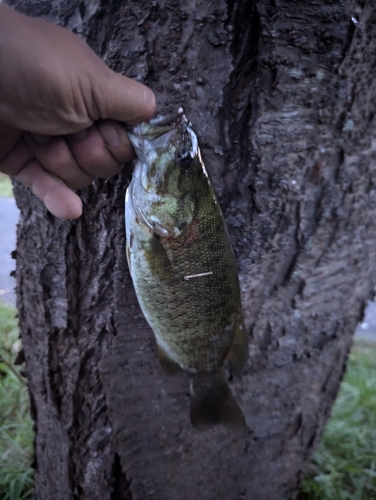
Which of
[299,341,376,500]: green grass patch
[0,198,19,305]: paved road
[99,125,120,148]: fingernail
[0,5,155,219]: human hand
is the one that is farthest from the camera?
[0,198,19,305]: paved road

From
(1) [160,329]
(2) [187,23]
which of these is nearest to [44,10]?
(2) [187,23]

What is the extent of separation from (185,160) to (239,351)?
74 cm

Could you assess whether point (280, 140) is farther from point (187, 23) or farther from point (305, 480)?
point (305, 480)

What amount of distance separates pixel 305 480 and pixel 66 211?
2.30 m

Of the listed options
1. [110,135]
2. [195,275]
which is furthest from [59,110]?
[195,275]

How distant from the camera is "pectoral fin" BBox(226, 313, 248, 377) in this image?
1.54m

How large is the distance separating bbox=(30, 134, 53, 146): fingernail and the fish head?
0.35 m

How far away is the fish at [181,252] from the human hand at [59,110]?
0.34 feet

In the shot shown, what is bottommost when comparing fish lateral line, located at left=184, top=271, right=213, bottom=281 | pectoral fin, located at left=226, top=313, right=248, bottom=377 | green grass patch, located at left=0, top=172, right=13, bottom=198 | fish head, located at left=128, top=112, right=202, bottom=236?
pectoral fin, located at left=226, top=313, right=248, bottom=377

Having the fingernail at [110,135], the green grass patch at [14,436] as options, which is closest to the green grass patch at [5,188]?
the green grass patch at [14,436]

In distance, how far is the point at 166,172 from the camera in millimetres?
1426

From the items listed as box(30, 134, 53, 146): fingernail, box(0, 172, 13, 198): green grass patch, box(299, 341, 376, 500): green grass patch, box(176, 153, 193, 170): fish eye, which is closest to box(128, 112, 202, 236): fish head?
box(176, 153, 193, 170): fish eye

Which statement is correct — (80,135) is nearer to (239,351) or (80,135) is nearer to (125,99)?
(125,99)

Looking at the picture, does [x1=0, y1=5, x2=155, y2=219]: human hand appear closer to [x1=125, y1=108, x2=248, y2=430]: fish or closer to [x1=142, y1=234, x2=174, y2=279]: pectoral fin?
[x1=125, y1=108, x2=248, y2=430]: fish
